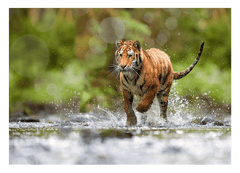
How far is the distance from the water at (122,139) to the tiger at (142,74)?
143 millimetres

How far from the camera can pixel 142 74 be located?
3.76 meters

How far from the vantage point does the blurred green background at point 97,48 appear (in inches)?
151

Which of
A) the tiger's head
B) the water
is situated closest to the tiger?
the tiger's head

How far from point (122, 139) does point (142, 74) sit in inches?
31.2

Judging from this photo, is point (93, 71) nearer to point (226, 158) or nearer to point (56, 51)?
point (56, 51)

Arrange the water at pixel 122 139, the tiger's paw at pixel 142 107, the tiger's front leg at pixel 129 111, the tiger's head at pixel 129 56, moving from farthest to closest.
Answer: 1. the tiger's front leg at pixel 129 111
2. the tiger's paw at pixel 142 107
3. the tiger's head at pixel 129 56
4. the water at pixel 122 139

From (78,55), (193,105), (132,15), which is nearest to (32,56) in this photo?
(78,55)

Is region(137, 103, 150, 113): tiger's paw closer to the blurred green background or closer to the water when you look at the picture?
the water

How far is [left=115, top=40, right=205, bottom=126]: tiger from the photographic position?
3662 millimetres

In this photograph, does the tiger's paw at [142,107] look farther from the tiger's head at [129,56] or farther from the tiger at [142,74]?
the tiger's head at [129,56]

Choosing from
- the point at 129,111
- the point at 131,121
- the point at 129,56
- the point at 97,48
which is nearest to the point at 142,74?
the point at 129,56

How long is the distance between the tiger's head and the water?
589mm

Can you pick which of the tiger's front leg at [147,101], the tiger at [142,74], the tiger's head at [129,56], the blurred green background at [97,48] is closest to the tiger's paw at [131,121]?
the tiger at [142,74]

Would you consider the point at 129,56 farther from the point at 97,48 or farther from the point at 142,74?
the point at 97,48
